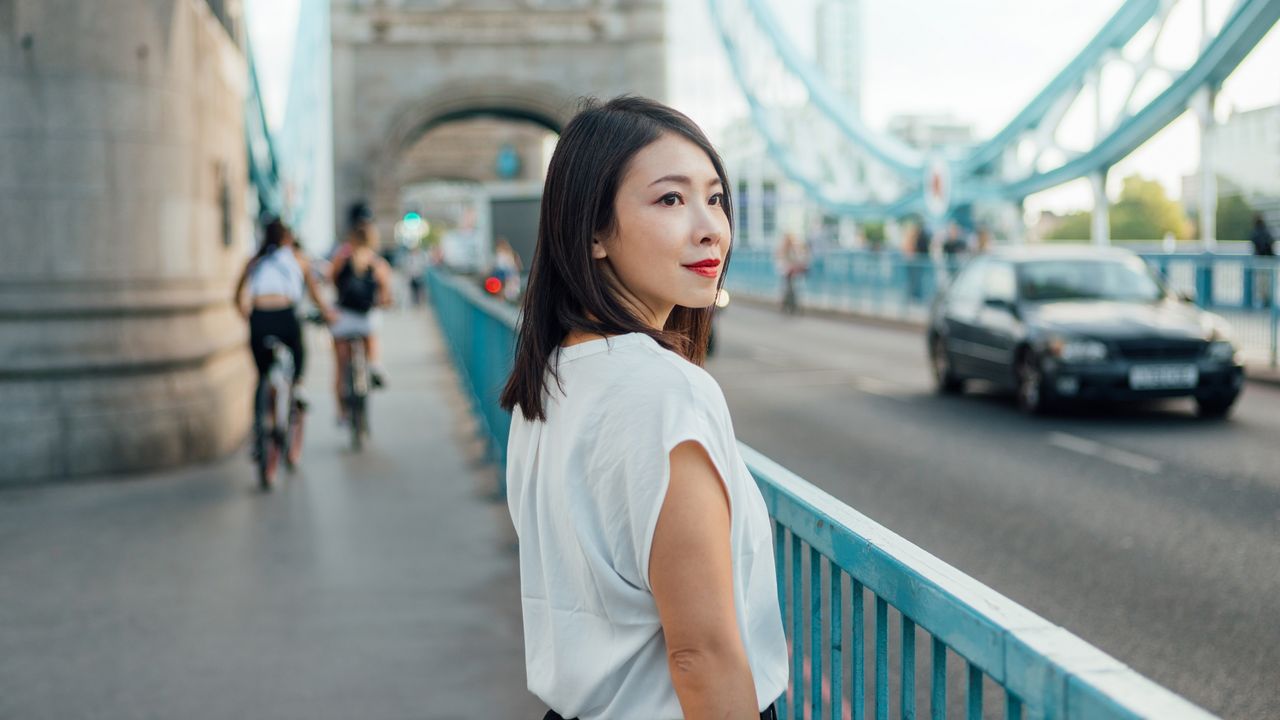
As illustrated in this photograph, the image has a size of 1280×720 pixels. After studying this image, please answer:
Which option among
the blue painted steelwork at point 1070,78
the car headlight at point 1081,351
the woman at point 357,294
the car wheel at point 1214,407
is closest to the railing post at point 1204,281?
the car wheel at point 1214,407

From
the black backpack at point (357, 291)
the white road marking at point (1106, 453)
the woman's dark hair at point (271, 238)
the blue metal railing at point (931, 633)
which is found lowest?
the white road marking at point (1106, 453)

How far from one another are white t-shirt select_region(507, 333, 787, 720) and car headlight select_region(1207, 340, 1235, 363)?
9584mm

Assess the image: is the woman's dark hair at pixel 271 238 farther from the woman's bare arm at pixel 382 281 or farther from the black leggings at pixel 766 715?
the black leggings at pixel 766 715

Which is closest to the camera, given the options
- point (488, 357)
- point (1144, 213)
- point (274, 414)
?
point (274, 414)

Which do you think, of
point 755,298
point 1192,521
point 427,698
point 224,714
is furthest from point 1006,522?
point 755,298

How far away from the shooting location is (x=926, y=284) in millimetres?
23172

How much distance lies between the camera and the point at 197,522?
6.91 meters

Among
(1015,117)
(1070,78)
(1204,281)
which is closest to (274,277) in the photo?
(1204,281)

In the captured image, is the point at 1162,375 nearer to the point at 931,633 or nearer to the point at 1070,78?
the point at 931,633

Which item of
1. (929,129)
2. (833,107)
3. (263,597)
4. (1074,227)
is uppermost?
(929,129)

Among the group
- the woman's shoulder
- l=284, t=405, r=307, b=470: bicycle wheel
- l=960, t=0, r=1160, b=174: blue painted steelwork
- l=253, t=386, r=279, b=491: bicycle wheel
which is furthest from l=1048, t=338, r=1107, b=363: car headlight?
l=960, t=0, r=1160, b=174: blue painted steelwork

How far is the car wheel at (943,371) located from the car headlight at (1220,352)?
2.61 metres

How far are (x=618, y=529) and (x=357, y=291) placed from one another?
28.5ft

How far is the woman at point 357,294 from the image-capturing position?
9.95 m
